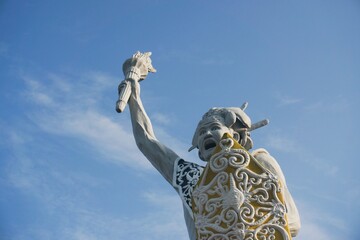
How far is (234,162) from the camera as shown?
211 inches

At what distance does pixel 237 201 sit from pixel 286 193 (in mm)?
884

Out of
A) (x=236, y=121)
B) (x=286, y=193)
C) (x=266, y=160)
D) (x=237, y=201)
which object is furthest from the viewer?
(x=236, y=121)

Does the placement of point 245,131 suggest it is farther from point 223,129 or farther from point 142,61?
point 142,61

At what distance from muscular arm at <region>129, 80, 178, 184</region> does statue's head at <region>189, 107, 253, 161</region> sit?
37cm

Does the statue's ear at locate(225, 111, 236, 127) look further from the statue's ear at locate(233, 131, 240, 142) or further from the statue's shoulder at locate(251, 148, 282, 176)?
the statue's shoulder at locate(251, 148, 282, 176)

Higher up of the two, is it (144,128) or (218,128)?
(144,128)

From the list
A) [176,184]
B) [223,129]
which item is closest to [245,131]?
[223,129]

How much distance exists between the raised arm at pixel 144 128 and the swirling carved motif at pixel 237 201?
55.2 inches

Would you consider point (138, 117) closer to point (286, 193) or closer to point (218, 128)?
point (218, 128)

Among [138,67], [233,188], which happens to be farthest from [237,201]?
[138,67]

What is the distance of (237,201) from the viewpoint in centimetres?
513

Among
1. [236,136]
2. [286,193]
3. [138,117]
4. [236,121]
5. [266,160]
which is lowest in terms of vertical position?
[286,193]

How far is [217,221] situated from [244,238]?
28cm

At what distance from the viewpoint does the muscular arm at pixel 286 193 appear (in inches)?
224
